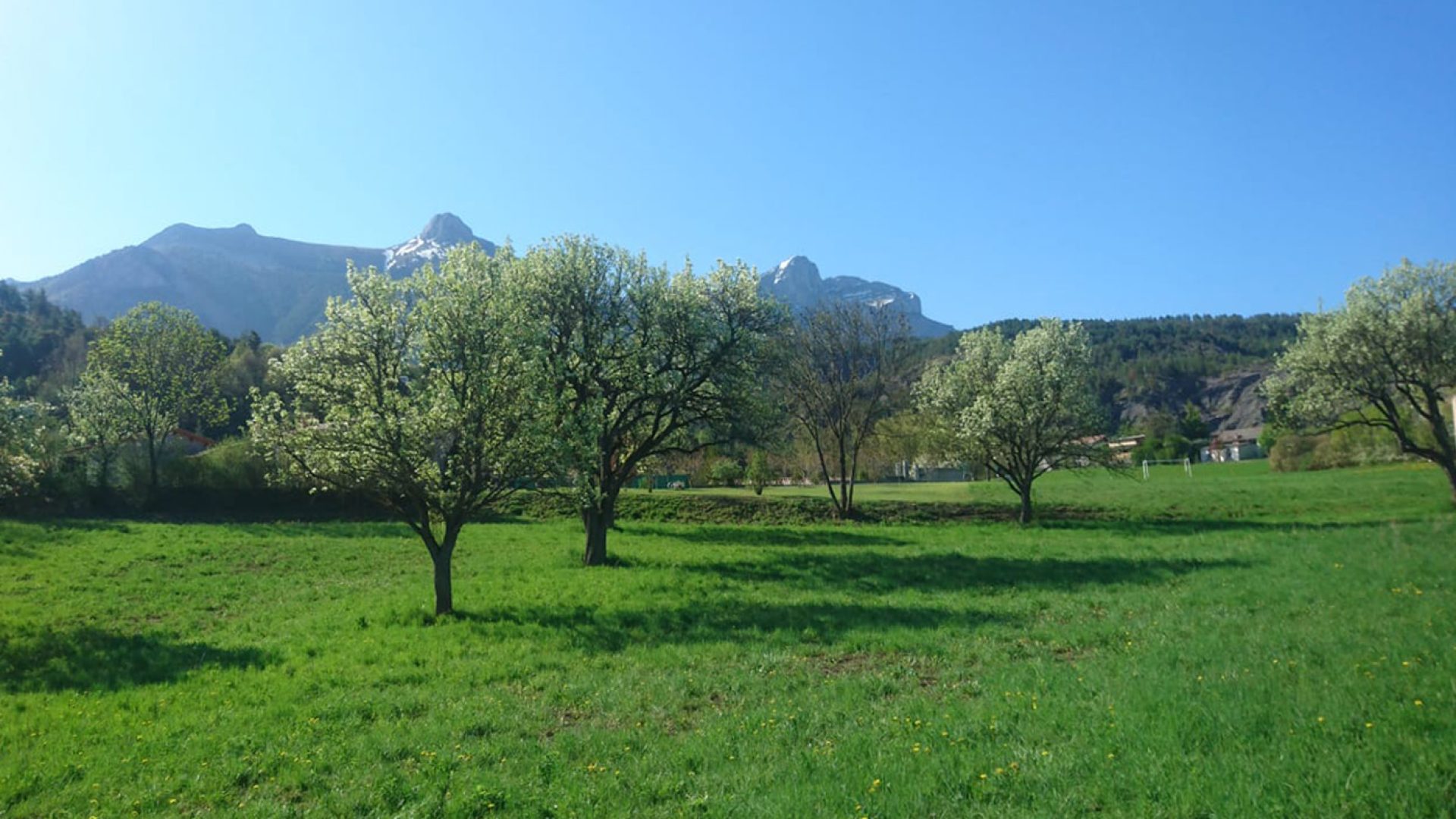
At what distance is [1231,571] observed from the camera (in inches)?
845

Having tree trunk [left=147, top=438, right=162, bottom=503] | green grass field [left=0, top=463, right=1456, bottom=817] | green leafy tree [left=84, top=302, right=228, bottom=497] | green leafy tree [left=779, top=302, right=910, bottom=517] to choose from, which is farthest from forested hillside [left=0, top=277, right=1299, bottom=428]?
green grass field [left=0, top=463, right=1456, bottom=817]

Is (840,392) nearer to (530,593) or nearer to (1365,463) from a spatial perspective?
(530,593)

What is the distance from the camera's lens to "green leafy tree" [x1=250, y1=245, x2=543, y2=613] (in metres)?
18.5

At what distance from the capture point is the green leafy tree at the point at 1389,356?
37.4 metres

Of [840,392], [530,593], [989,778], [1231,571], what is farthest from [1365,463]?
[989,778]

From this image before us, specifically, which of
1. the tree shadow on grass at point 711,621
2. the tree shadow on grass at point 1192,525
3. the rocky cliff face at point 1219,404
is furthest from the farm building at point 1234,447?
the tree shadow on grass at point 711,621

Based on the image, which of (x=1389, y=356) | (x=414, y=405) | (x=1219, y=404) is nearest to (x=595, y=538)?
(x=414, y=405)

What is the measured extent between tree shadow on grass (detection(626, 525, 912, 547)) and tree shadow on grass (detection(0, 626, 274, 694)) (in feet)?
69.0

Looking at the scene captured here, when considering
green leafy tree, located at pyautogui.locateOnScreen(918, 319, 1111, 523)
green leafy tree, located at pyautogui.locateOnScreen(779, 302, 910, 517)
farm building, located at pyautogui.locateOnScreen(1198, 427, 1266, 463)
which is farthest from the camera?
farm building, located at pyautogui.locateOnScreen(1198, 427, 1266, 463)

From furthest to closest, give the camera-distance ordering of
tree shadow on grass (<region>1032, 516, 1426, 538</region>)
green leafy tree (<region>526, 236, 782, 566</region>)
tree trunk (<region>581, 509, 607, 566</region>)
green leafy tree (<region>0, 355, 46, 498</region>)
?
tree shadow on grass (<region>1032, 516, 1426, 538</region>) < tree trunk (<region>581, 509, 607, 566</region>) < green leafy tree (<region>526, 236, 782, 566</region>) < green leafy tree (<region>0, 355, 46, 498</region>)

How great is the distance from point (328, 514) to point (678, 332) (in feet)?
106

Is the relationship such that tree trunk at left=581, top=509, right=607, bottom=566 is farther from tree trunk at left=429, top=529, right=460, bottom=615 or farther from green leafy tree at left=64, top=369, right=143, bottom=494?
green leafy tree at left=64, top=369, right=143, bottom=494

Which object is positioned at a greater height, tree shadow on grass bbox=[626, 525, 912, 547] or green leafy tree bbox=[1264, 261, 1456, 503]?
green leafy tree bbox=[1264, 261, 1456, 503]

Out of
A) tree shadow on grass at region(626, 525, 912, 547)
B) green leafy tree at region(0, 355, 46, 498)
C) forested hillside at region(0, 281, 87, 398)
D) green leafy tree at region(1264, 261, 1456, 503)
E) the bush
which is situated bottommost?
tree shadow on grass at region(626, 525, 912, 547)
